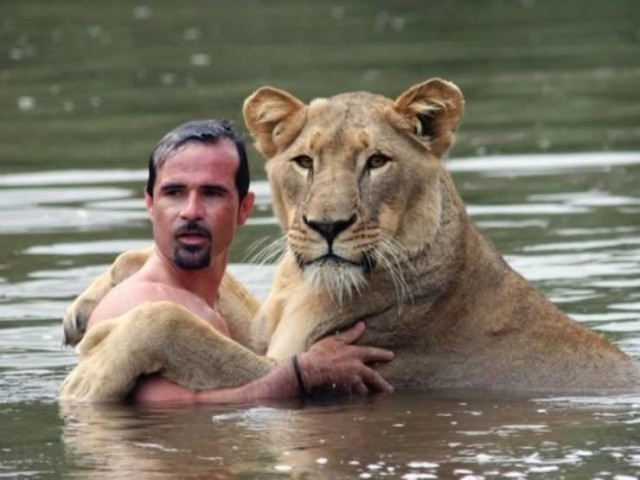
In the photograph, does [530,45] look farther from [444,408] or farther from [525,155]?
[444,408]

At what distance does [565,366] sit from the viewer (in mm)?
9508

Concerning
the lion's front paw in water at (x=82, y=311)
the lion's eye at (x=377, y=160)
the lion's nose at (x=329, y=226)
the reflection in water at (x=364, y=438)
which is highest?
the lion's eye at (x=377, y=160)

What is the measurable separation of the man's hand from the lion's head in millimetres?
197

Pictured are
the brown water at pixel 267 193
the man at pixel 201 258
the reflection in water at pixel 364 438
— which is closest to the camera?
the reflection in water at pixel 364 438

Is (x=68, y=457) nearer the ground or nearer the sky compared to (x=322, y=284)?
nearer the ground

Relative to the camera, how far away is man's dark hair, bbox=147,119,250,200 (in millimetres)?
9481

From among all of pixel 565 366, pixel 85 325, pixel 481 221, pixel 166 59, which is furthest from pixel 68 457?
pixel 166 59

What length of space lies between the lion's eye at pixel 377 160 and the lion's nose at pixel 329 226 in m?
0.32

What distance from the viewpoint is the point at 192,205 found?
939 cm

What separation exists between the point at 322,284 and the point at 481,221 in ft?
18.7

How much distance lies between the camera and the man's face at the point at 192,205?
939 centimetres

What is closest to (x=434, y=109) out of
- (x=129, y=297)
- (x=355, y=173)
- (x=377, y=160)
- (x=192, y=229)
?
(x=377, y=160)

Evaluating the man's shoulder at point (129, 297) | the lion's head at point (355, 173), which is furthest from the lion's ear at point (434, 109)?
the man's shoulder at point (129, 297)

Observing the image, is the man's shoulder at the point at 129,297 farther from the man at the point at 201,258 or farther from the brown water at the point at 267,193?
the brown water at the point at 267,193
